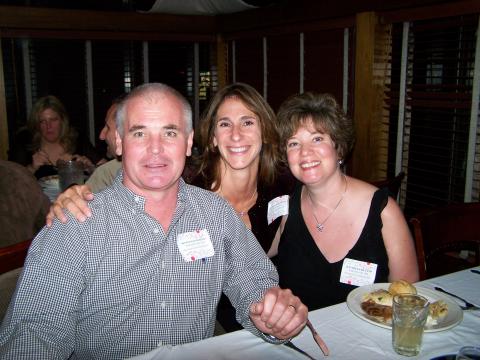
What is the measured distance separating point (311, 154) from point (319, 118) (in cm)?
18

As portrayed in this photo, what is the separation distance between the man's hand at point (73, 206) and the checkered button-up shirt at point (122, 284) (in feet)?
0.10

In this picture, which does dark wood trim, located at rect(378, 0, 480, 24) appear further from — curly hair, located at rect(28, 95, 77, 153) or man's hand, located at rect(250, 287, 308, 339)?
curly hair, located at rect(28, 95, 77, 153)

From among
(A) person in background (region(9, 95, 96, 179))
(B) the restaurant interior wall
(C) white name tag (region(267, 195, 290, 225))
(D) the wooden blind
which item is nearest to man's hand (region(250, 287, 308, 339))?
(C) white name tag (region(267, 195, 290, 225))

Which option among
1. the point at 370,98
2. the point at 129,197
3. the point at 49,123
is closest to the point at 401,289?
the point at 129,197

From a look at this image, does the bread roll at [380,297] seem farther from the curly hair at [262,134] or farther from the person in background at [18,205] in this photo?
the person in background at [18,205]

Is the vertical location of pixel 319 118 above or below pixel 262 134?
above

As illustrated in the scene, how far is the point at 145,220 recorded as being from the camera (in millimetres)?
1600

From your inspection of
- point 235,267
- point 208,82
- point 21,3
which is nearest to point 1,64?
point 21,3

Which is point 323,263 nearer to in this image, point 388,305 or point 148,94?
point 388,305

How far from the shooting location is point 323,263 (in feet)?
6.53

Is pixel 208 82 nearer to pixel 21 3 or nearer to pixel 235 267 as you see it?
pixel 21 3

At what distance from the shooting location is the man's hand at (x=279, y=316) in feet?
4.27

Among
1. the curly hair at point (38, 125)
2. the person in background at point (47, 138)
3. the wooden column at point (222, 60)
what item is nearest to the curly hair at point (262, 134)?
the person in background at point (47, 138)

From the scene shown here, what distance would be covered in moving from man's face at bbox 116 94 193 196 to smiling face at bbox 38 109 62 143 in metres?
3.31
